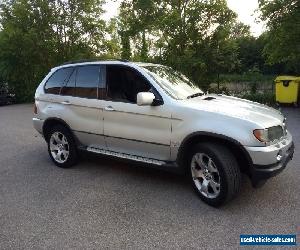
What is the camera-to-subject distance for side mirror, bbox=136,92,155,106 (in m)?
4.58

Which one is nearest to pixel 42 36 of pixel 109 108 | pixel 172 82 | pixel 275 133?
pixel 109 108

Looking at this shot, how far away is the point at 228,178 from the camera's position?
416cm

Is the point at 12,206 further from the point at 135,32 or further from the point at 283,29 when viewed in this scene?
the point at 135,32

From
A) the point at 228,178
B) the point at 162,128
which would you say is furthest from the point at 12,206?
the point at 228,178

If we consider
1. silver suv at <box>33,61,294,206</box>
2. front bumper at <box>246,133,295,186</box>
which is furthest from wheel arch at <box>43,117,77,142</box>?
front bumper at <box>246,133,295,186</box>

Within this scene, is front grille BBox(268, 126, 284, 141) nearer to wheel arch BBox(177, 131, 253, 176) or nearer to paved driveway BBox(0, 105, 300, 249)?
wheel arch BBox(177, 131, 253, 176)

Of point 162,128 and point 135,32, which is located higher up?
point 135,32

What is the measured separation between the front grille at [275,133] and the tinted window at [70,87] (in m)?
3.29

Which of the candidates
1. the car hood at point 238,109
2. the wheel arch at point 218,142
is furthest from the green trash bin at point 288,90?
the wheel arch at point 218,142

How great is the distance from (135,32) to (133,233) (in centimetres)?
1787

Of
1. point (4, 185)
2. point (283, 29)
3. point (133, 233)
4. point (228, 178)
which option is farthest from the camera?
point (283, 29)

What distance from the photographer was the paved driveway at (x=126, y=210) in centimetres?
367

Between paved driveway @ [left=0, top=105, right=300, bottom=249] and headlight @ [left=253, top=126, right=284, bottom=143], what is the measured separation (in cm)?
85

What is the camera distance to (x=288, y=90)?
13633 mm
